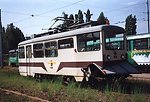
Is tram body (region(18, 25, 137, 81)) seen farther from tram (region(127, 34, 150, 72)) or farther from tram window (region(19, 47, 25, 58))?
tram (region(127, 34, 150, 72))

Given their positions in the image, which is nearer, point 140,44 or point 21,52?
point 140,44

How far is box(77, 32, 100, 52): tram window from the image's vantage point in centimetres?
1298

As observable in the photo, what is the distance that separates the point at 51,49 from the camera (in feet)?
52.4

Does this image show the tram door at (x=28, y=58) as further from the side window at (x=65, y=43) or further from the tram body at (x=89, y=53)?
the side window at (x=65, y=43)

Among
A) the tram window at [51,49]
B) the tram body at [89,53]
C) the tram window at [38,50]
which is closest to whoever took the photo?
the tram body at [89,53]

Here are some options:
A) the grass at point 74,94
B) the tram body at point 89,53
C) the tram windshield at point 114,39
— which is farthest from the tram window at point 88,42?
the grass at point 74,94

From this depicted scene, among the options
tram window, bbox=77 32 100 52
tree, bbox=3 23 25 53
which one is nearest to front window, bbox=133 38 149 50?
tram window, bbox=77 32 100 52

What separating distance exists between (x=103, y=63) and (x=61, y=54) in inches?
120

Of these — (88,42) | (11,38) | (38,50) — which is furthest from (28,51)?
(11,38)

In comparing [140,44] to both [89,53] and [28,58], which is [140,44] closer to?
[28,58]

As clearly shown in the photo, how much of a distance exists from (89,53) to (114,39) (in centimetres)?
131

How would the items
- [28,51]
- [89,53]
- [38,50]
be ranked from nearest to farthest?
[89,53] < [38,50] < [28,51]

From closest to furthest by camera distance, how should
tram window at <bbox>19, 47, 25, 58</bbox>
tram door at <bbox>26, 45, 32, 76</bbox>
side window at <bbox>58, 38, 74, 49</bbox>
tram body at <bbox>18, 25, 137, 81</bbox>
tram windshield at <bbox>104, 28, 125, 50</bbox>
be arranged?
tram body at <bbox>18, 25, 137, 81</bbox>, tram windshield at <bbox>104, 28, 125, 50</bbox>, side window at <bbox>58, 38, 74, 49</bbox>, tram door at <bbox>26, 45, 32, 76</bbox>, tram window at <bbox>19, 47, 25, 58</bbox>

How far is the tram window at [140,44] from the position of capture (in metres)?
20.0
